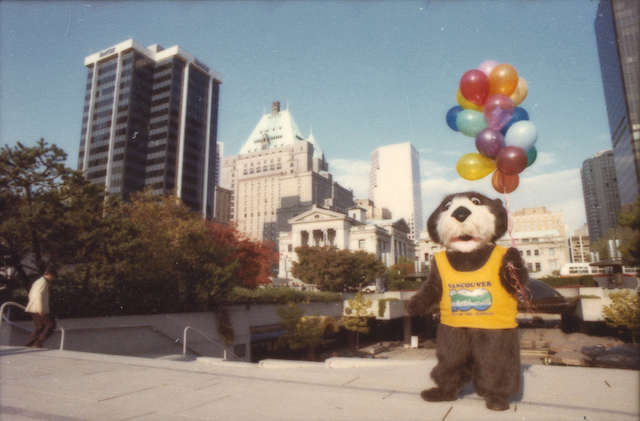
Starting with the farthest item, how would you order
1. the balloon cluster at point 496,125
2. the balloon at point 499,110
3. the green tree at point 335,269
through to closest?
the green tree at point 335,269 < the balloon at point 499,110 < the balloon cluster at point 496,125

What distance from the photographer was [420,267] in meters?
64.4

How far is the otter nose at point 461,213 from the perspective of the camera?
397cm

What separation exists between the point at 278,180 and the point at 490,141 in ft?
409

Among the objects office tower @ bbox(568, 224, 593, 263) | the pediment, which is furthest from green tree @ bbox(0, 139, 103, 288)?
office tower @ bbox(568, 224, 593, 263)

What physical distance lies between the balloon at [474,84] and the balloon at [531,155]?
3.34 feet

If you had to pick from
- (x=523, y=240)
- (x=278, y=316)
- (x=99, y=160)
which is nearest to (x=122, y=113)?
(x=99, y=160)

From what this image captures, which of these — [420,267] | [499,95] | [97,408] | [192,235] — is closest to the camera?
[97,408]

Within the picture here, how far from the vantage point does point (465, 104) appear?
5.89 metres

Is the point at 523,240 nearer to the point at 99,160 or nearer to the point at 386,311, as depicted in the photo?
the point at 386,311

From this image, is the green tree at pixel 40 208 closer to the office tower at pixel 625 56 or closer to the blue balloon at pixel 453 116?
the blue balloon at pixel 453 116

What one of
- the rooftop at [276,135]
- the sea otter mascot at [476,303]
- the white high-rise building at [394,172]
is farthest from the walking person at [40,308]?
the rooftop at [276,135]

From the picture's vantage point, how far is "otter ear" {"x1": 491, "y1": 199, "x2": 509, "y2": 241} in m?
4.09

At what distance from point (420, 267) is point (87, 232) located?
2290 inches

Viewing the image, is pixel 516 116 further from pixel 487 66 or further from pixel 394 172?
pixel 394 172
